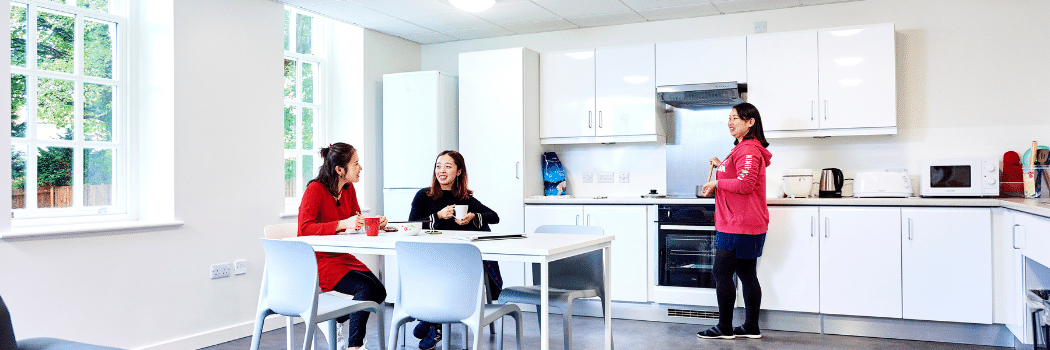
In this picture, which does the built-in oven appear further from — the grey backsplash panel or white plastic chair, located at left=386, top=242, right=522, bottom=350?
white plastic chair, located at left=386, top=242, right=522, bottom=350

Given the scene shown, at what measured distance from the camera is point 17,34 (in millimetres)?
3432

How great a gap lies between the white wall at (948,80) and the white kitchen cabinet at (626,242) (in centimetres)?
100

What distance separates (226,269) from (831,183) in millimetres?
3676

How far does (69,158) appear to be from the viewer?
144 inches

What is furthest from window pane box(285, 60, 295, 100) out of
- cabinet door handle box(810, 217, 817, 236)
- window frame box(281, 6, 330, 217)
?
cabinet door handle box(810, 217, 817, 236)

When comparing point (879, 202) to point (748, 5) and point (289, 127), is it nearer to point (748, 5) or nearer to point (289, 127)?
point (748, 5)

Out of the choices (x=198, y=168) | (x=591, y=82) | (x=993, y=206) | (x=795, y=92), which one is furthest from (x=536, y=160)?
(x=993, y=206)

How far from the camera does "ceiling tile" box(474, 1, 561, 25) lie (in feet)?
15.4

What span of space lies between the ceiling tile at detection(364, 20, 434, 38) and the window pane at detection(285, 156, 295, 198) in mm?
1140

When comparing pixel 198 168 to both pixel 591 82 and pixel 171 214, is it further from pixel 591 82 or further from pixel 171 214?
pixel 591 82

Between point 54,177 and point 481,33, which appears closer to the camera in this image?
point 54,177

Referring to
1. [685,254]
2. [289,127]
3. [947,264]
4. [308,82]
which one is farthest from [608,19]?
[947,264]

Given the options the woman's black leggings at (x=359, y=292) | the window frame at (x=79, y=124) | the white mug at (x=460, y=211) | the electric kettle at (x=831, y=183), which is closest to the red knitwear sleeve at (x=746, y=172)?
the electric kettle at (x=831, y=183)

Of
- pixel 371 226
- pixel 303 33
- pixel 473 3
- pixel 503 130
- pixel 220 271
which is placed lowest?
pixel 220 271
